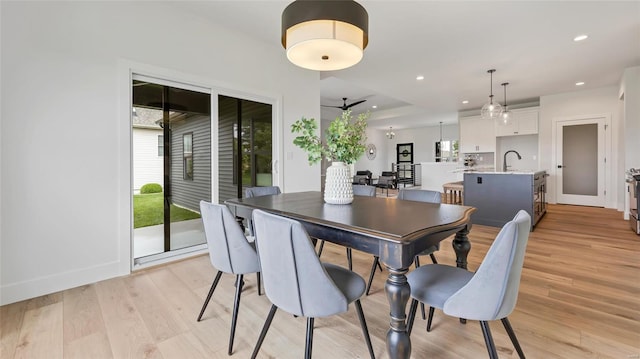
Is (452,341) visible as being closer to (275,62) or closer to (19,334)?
(19,334)

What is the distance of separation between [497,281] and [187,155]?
10.1ft

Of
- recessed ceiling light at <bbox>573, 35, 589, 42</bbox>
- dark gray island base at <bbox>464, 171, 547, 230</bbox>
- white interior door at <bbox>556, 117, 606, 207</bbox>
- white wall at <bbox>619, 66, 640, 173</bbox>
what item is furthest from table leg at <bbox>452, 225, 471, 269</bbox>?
white interior door at <bbox>556, 117, 606, 207</bbox>

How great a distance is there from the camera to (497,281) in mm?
1074

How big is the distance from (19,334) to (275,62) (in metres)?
3.59

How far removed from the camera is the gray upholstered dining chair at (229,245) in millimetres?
1555

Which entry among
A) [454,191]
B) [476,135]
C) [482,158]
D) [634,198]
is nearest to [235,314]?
[634,198]

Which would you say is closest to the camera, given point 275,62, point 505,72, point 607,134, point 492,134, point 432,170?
point 275,62

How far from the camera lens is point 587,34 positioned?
3379 millimetres

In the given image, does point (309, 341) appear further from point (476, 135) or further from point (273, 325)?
point (476, 135)

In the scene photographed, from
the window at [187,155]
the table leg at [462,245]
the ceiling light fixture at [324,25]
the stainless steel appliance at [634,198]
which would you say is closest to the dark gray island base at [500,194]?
the stainless steel appliance at [634,198]

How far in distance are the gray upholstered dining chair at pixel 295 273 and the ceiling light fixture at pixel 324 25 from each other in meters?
1.16

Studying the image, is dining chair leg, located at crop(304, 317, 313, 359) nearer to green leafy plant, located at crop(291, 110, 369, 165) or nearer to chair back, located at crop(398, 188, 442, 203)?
green leafy plant, located at crop(291, 110, 369, 165)

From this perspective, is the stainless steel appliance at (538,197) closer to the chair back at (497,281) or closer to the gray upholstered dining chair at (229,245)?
the chair back at (497,281)

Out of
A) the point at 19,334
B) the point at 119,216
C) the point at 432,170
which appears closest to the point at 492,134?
the point at 432,170
